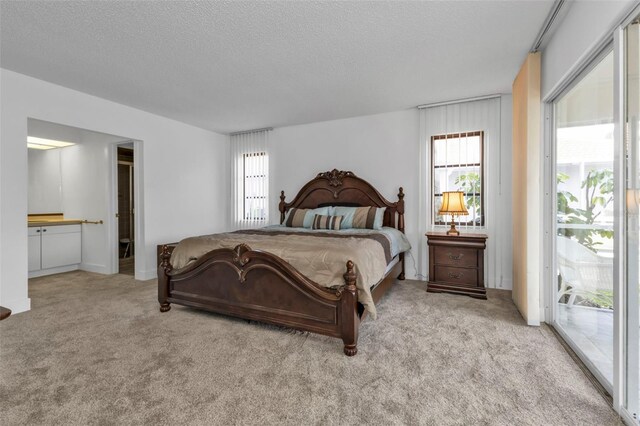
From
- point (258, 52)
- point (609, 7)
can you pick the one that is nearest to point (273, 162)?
point (258, 52)

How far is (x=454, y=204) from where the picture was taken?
3572 mm

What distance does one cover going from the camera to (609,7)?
155 centimetres

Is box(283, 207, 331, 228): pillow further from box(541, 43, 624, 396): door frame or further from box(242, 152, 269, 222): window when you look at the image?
box(541, 43, 624, 396): door frame

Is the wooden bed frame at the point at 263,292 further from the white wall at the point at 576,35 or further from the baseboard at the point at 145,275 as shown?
the white wall at the point at 576,35

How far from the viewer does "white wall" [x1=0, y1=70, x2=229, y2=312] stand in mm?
2957

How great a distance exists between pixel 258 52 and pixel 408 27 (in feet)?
4.27

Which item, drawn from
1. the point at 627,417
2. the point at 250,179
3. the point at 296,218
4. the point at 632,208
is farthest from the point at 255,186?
the point at 627,417

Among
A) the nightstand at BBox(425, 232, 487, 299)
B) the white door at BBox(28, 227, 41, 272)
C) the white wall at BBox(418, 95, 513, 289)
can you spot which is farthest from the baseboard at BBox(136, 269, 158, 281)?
the white wall at BBox(418, 95, 513, 289)

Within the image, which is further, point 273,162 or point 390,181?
point 273,162

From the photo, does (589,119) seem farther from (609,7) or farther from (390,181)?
(390,181)

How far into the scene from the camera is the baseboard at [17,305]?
9.60 ft

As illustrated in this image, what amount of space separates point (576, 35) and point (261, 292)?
294 centimetres

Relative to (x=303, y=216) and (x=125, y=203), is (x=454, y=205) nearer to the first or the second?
(x=303, y=216)

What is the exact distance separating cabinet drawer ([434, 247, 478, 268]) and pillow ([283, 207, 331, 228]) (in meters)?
1.61
